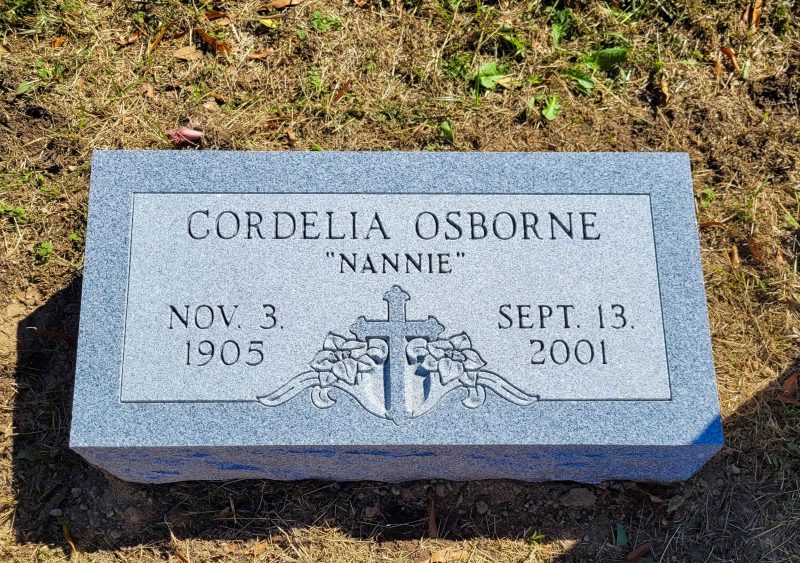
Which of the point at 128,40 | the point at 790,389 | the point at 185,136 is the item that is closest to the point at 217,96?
the point at 185,136

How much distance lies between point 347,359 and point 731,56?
3.05m

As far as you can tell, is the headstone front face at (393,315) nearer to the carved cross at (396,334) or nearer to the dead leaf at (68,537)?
the carved cross at (396,334)

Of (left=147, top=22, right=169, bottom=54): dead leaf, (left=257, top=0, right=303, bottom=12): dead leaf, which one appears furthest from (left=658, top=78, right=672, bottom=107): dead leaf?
(left=147, top=22, right=169, bottom=54): dead leaf

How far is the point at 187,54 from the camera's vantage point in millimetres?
4191

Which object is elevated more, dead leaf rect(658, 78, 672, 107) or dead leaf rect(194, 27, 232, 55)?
dead leaf rect(194, 27, 232, 55)

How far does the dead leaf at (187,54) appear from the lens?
13.7ft

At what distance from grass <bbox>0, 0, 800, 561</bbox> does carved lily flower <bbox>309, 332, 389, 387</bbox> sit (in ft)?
2.72

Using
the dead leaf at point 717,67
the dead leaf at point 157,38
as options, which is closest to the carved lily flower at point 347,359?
the dead leaf at point 157,38

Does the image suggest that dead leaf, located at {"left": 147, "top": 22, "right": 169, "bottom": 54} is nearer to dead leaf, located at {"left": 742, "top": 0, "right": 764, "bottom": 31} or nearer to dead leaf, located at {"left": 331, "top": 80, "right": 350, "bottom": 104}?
dead leaf, located at {"left": 331, "top": 80, "right": 350, "bottom": 104}

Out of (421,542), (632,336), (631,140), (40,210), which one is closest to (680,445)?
(632,336)

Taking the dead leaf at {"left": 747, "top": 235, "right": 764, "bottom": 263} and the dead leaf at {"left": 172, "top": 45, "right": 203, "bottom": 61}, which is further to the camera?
the dead leaf at {"left": 172, "top": 45, "right": 203, "bottom": 61}

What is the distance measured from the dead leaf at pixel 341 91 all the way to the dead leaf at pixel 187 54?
0.84 metres

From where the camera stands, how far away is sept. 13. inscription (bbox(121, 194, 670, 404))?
9.61 feet

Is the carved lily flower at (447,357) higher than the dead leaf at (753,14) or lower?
lower
